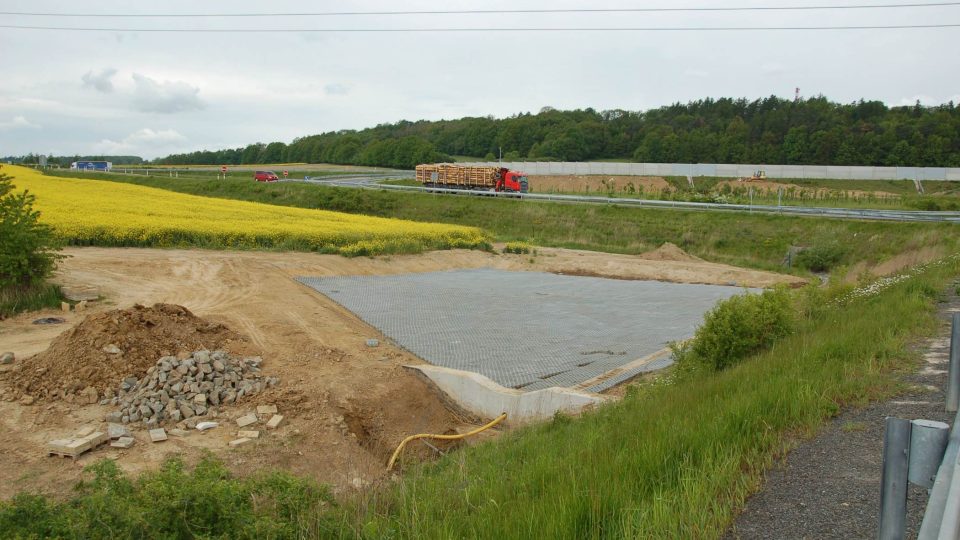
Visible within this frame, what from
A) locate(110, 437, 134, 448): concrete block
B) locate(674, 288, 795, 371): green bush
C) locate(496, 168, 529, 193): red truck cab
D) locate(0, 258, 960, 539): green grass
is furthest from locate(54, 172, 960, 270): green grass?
locate(110, 437, 134, 448): concrete block

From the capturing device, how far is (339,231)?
2758 cm

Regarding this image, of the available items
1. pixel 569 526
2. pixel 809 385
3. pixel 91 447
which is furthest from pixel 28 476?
pixel 809 385

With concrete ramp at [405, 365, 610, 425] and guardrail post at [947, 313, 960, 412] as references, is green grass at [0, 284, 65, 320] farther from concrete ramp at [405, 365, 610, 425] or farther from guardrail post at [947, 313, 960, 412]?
guardrail post at [947, 313, 960, 412]

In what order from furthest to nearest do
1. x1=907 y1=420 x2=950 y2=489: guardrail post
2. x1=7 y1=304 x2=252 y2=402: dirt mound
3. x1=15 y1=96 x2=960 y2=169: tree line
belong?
x1=15 y1=96 x2=960 y2=169: tree line < x1=7 y1=304 x2=252 y2=402: dirt mound < x1=907 y1=420 x2=950 y2=489: guardrail post

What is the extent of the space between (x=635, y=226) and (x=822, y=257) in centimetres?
1126

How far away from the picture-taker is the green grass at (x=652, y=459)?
4.02 meters

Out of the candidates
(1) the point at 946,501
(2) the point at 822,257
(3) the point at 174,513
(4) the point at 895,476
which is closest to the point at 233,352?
(3) the point at 174,513

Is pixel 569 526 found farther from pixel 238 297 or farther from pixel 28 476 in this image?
pixel 238 297

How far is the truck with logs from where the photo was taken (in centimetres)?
5203

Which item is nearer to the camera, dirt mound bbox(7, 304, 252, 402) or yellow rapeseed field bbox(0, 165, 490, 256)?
dirt mound bbox(7, 304, 252, 402)

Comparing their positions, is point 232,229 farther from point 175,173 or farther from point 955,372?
point 175,173

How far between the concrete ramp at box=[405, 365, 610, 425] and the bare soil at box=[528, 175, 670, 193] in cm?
5426

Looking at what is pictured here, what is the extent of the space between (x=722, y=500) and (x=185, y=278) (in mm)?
17338

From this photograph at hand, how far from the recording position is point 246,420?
9531 millimetres
